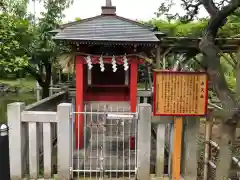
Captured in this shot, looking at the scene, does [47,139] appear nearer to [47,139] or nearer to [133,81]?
[47,139]

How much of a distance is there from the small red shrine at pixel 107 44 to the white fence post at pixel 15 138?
1616 mm

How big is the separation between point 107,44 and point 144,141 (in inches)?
118

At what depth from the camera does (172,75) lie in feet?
17.0

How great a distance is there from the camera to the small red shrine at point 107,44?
750cm

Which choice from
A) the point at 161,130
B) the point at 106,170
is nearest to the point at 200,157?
the point at 161,130

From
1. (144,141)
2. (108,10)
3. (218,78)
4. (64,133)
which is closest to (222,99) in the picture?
(218,78)

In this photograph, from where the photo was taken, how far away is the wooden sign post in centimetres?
517

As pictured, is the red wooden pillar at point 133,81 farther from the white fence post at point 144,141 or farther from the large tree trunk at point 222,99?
the large tree trunk at point 222,99

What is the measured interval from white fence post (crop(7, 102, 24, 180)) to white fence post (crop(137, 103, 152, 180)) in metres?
2.52

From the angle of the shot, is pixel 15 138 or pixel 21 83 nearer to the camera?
pixel 15 138

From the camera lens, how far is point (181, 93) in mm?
5195

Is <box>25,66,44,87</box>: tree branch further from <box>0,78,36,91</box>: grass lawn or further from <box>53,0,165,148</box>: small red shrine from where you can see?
<box>0,78,36,91</box>: grass lawn

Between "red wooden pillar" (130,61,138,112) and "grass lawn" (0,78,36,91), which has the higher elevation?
"red wooden pillar" (130,61,138,112)

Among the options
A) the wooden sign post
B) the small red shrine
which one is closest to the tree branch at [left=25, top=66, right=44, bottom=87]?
the small red shrine
